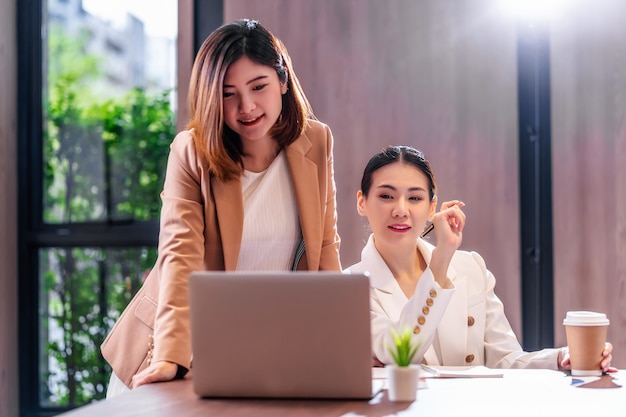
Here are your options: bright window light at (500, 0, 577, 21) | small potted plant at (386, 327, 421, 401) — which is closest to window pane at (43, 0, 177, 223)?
bright window light at (500, 0, 577, 21)

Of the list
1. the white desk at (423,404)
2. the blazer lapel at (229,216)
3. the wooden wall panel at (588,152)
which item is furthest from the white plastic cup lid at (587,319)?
the wooden wall panel at (588,152)

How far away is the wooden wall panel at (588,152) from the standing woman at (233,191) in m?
1.79

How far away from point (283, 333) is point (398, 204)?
0.96 metres

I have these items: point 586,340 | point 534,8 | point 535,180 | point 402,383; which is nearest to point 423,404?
point 402,383

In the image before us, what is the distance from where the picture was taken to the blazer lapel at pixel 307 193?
2.00 metres

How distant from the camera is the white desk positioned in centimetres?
135

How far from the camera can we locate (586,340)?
1759mm

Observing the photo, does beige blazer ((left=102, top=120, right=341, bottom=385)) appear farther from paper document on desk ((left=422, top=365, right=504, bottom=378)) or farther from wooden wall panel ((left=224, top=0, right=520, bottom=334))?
wooden wall panel ((left=224, top=0, right=520, bottom=334))

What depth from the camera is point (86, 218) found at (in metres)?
4.09

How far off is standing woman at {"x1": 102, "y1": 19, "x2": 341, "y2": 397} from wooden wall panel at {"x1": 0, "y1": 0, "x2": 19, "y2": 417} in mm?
2275

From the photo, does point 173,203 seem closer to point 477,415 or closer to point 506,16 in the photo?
point 477,415

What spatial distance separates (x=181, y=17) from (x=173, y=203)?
7.11 ft

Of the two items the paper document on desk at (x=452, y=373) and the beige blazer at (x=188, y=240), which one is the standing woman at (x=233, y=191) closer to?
the beige blazer at (x=188, y=240)

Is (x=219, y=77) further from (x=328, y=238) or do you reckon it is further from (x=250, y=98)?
(x=328, y=238)
